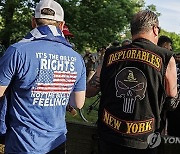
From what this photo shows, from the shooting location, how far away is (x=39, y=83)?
2.48 meters

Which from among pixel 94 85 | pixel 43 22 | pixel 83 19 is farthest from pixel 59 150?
pixel 83 19

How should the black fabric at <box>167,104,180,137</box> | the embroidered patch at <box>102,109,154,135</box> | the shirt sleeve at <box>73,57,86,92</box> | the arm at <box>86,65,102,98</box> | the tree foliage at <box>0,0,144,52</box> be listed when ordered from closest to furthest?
1. the embroidered patch at <box>102,109,154,135</box>
2. the shirt sleeve at <box>73,57,86,92</box>
3. the arm at <box>86,65,102,98</box>
4. the black fabric at <box>167,104,180,137</box>
5. the tree foliage at <box>0,0,144,52</box>

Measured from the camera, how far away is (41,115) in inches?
98.6

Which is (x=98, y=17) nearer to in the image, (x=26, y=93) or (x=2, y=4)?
(x=2, y=4)

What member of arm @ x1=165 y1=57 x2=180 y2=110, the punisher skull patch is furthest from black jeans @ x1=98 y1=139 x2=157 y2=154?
arm @ x1=165 y1=57 x2=180 y2=110

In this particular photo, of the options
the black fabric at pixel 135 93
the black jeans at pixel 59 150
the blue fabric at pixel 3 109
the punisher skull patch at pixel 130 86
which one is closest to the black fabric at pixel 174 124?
the black fabric at pixel 135 93

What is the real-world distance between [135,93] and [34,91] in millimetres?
710

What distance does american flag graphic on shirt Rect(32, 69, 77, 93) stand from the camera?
249 cm

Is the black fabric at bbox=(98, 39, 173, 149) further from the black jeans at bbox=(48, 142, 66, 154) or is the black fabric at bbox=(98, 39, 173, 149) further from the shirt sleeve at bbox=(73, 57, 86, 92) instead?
the black jeans at bbox=(48, 142, 66, 154)

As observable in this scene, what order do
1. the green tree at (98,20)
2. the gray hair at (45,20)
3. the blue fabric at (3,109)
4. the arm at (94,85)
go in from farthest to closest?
the green tree at (98,20) → the arm at (94,85) → the gray hair at (45,20) → the blue fabric at (3,109)

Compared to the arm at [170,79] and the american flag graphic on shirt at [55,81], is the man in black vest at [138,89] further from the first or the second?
the american flag graphic on shirt at [55,81]

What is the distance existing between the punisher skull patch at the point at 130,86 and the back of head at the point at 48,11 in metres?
0.60

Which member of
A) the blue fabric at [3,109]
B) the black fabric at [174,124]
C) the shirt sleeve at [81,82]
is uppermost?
the shirt sleeve at [81,82]

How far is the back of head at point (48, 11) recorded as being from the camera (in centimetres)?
260
